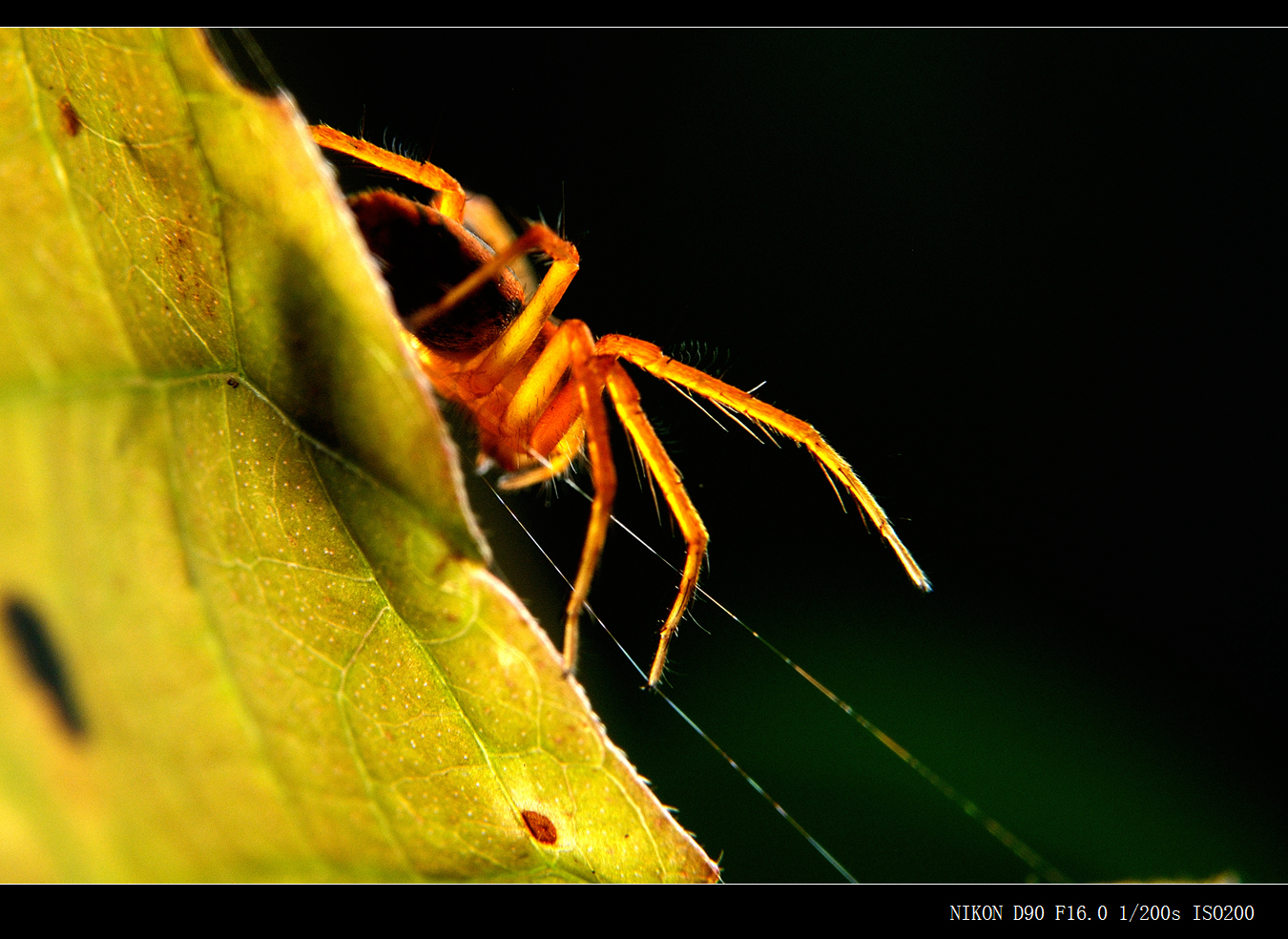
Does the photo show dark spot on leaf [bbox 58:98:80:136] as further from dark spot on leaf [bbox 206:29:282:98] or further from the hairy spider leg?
the hairy spider leg

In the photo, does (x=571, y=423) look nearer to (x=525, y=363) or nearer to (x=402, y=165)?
(x=525, y=363)

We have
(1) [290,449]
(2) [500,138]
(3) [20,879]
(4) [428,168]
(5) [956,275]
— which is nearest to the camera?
(3) [20,879]

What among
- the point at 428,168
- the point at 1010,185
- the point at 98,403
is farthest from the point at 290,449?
the point at 1010,185

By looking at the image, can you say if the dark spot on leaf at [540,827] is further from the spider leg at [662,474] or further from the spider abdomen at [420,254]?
the spider abdomen at [420,254]

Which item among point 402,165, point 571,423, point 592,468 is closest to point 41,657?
point 592,468
